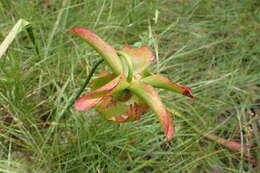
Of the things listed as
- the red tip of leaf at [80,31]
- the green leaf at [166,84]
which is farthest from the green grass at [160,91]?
the red tip of leaf at [80,31]

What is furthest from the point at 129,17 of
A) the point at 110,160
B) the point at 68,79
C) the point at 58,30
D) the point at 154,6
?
the point at 110,160

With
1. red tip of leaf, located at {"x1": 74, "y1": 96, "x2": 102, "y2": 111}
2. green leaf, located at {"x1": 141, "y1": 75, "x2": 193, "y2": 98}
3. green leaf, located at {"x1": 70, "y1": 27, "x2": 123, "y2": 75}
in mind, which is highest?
green leaf, located at {"x1": 70, "y1": 27, "x2": 123, "y2": 75}

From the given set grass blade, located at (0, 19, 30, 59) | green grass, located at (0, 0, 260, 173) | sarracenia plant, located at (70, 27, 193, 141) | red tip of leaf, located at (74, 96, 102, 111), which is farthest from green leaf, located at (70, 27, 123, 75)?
green grass, located at (0, 0, 260, 173)

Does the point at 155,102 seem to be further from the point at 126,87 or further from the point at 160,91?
the point at 160,91

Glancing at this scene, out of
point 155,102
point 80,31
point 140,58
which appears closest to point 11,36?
point 80,31

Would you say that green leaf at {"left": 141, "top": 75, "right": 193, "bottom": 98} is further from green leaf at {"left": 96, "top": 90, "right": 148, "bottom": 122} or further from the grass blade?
the grass blade

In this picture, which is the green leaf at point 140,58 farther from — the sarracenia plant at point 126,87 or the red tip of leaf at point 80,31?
the red tip of leaf at point 80,31
